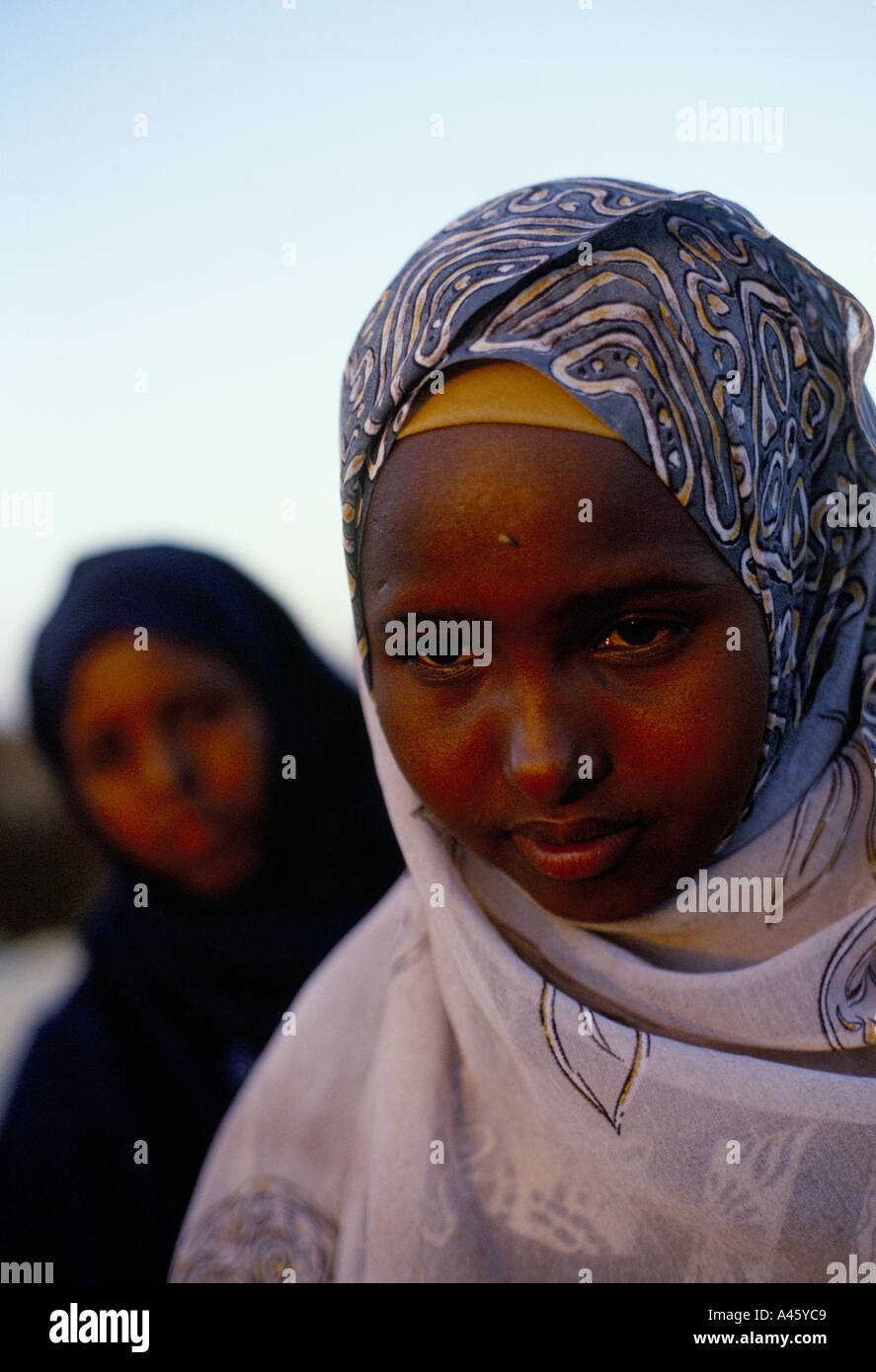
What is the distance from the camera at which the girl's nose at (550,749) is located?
2.78 feet

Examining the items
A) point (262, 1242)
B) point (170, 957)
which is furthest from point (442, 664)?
point (170, 957)

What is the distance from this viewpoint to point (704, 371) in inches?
35.7

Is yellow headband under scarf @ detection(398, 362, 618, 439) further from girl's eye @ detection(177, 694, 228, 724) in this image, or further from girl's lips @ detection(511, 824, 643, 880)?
girl's eye @ detection(177, 694, 228, 724)

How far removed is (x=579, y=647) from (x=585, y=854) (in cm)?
18

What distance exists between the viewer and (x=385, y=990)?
125 centimetres

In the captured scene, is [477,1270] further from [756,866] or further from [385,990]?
[756,866]

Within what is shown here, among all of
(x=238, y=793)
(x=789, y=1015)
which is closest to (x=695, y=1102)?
(x=789, y=1015)

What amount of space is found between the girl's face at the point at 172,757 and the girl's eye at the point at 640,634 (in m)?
1.22

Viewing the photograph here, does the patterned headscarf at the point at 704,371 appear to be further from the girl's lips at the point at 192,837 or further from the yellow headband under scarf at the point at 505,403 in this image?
the girl's lips at the point at 192,837

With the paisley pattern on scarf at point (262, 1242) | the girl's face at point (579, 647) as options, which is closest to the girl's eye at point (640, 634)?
the girl's face at point (579, 647)

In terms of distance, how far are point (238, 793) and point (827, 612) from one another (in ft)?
3.98

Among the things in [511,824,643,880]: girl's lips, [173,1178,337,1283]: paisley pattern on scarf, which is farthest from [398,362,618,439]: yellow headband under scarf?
[173,1178,337,1283]: paisley pattern on scarf

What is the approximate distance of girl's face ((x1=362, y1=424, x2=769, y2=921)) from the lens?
842 mm

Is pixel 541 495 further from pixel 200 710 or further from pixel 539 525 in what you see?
pixel 200 710
